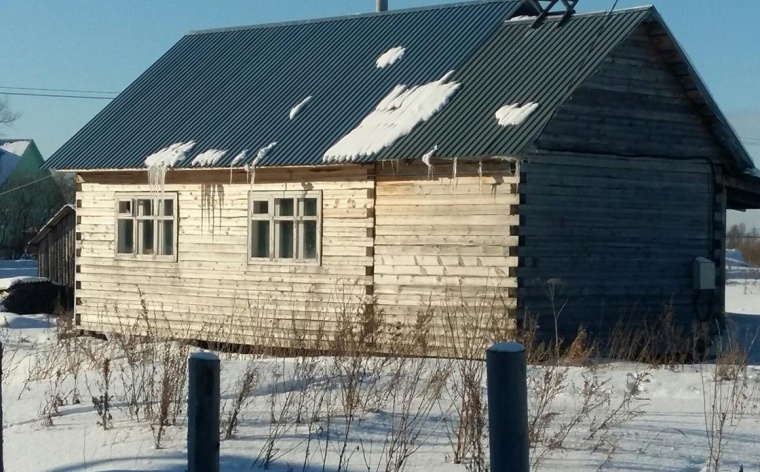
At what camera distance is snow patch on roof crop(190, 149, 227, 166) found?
20266 millimetres

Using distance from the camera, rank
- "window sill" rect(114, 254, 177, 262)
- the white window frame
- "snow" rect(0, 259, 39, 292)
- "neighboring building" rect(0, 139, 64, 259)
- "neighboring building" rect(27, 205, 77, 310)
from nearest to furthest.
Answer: the white window frame
"window sill" rect(114, 254, 177, 262)
"neighboring building" rect(27, 205, 77, 310)
"snow" rect(0, 259, 39, 292)
"neighboring building" rect(0, 139, 64, 259)

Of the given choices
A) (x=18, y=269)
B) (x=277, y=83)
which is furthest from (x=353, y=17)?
(x=18, y=269)

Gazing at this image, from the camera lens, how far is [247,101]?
22.2 metres

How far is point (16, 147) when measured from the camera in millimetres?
67438

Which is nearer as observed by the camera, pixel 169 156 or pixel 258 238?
pixel 258 238

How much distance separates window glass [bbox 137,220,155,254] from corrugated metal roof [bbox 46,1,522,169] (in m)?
1.15

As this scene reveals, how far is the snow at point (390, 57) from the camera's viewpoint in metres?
21.2

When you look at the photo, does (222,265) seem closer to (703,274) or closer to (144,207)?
(144,207)

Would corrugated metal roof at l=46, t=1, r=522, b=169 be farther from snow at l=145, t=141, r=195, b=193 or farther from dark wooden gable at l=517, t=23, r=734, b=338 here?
dark wooden gable at l=517, t=23, r=734, b=338

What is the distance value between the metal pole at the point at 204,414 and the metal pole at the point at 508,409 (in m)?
1.41

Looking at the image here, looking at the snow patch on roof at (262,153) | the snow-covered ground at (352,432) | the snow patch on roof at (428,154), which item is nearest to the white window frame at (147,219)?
the snow patch on roof at (262,153)

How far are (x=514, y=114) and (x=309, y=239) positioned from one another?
4.29 meters

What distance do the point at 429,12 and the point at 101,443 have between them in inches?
590

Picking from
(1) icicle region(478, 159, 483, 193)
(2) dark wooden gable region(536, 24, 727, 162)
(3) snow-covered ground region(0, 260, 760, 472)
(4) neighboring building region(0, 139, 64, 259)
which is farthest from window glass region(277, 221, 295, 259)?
(4) neighboring building region(0, 139, 64, 259)
